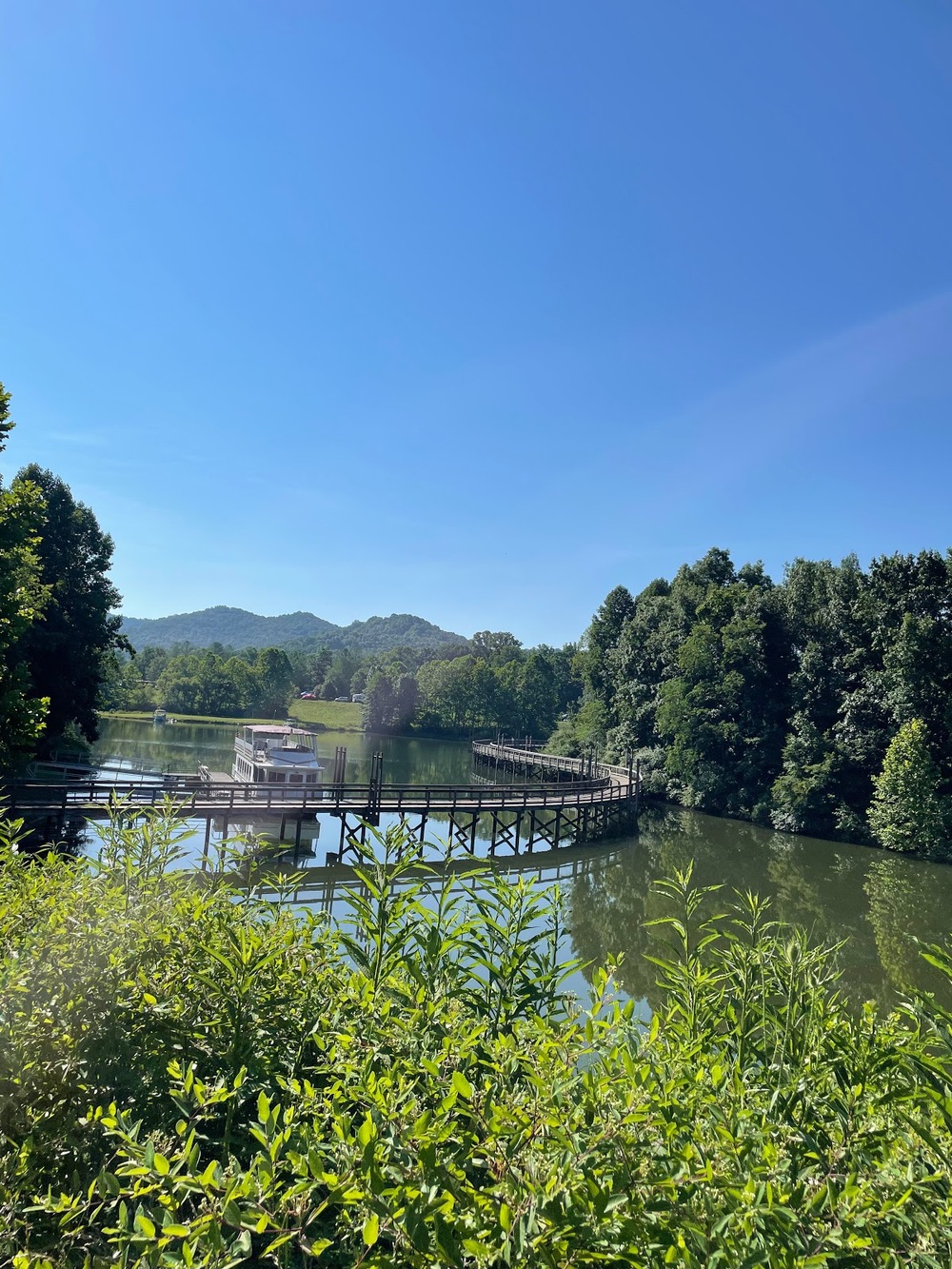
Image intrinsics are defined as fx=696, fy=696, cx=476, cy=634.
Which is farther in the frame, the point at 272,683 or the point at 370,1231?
the point at 272,683

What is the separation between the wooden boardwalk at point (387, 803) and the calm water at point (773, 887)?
1460 millimetres

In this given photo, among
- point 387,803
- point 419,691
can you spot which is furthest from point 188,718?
point 387,803

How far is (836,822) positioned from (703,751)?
761 cm

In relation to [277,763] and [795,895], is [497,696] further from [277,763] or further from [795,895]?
[795,895]

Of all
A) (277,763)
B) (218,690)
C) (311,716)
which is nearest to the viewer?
(277,763)

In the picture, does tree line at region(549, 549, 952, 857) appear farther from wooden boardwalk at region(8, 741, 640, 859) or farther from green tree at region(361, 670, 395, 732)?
green tree at region(361, 670, 395, 732)

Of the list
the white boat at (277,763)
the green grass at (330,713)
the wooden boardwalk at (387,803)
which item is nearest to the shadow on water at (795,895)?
the wooden boardwalk at (387,803)

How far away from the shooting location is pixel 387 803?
82.9 feet

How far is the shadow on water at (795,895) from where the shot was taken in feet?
48.9

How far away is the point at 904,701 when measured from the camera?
27703mm

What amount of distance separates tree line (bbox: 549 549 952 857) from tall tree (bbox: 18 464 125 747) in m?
27.8

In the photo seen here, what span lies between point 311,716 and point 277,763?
65.0 meters

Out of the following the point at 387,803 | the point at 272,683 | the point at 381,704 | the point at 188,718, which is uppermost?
the point at 272,683

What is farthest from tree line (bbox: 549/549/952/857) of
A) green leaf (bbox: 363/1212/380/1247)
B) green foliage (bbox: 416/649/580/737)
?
green foliage (bbox: 416/649/580/737)
